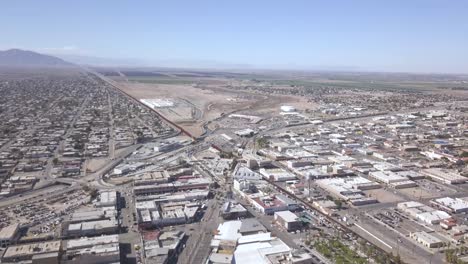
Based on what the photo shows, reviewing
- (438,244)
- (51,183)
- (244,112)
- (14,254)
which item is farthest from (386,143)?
(14,254)

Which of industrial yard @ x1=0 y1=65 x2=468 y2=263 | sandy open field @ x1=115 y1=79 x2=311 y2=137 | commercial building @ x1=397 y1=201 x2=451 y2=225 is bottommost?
sandy open field @ x1=115 y1=79 x2=311 y2=137

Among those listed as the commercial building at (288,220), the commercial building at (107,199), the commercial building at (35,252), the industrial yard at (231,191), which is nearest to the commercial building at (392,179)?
the industrial yard at (231,191)

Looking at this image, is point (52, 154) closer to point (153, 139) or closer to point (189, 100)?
point (153, 139)

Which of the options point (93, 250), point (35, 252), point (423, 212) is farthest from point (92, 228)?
point (423, 212)

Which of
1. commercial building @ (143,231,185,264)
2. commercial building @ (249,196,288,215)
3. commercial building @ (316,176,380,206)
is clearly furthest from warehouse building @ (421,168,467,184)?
commercial building @ (143,231,185,264)

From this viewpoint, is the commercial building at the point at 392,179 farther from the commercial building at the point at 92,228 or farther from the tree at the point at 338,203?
the commercial building at the point at 92,228

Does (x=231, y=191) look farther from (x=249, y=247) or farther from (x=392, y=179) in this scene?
(x=392, y=179)

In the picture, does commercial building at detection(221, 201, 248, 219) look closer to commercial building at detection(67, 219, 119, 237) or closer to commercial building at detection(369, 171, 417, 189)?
commercial building at detection(67, 219, 119, 237)
